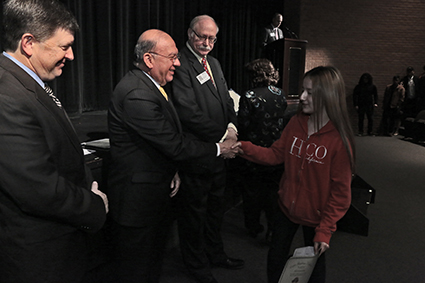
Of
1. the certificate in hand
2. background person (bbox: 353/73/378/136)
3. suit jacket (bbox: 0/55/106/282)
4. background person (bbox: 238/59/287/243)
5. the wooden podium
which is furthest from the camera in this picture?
background person (bbox: 353/73/378/136)

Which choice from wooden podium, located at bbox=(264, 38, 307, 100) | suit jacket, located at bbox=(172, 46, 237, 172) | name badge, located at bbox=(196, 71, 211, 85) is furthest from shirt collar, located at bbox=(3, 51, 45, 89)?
wooden podium, located at bbox=(264, 38, 307, 100)

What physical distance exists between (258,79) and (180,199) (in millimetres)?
1047

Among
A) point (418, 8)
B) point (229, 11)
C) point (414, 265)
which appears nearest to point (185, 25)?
point (229, 11)

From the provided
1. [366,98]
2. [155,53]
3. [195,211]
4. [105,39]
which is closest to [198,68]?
[155,53]

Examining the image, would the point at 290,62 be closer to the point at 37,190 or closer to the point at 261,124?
the point at 261,124

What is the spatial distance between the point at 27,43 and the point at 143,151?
69cm

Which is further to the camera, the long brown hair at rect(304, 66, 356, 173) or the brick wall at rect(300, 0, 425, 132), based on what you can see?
the brick wall at rect(300, 0, 425, 132)

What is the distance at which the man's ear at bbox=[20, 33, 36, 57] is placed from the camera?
950 mm

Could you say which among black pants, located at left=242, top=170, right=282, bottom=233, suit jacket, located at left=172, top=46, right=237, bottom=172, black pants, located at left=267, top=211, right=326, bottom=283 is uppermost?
suit jacket, located at left=172, top=46, right=237, bottom=172

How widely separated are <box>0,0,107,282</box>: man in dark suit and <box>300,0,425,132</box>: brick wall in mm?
8113

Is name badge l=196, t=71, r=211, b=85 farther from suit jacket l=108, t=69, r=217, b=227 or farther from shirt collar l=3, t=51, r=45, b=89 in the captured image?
shirt collar l=3, t=51, r=45, b=89

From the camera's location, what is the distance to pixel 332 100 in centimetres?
142

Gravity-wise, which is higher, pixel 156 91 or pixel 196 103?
pixel 156 91

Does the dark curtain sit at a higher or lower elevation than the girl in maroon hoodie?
higher
